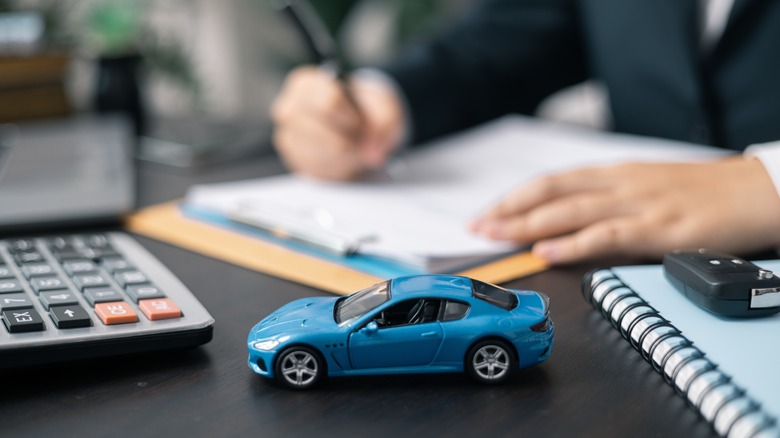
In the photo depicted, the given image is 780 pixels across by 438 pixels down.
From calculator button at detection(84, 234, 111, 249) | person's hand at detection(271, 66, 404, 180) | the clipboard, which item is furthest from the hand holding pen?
calculator button at detection(84, 234, 111, 249)

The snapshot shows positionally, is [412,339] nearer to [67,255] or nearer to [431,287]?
[431,287]

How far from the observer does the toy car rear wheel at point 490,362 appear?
1.35 feet

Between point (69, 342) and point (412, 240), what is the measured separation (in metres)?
0.30

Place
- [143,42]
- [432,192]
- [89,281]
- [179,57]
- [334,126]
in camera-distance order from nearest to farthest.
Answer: [89,281] < [432,192] < [334,126] < [143,42] < [179,57]

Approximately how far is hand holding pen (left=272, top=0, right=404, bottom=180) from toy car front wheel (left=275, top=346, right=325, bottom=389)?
472 millimetres

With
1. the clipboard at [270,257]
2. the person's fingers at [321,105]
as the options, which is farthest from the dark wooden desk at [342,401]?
the person's fingers at [321,105]

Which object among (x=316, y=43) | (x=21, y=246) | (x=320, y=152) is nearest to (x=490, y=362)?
(x=21, y=246)

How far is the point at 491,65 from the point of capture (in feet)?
3.92

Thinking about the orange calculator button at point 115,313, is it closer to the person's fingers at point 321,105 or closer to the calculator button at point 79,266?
the calculator button at point 79,266

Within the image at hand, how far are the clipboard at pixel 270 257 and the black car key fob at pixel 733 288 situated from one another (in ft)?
0.53

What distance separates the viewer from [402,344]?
1.35 feet

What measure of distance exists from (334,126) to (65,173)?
0.32 metres

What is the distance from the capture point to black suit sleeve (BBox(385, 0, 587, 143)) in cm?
111

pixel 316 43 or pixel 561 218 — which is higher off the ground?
pixel 316 43
